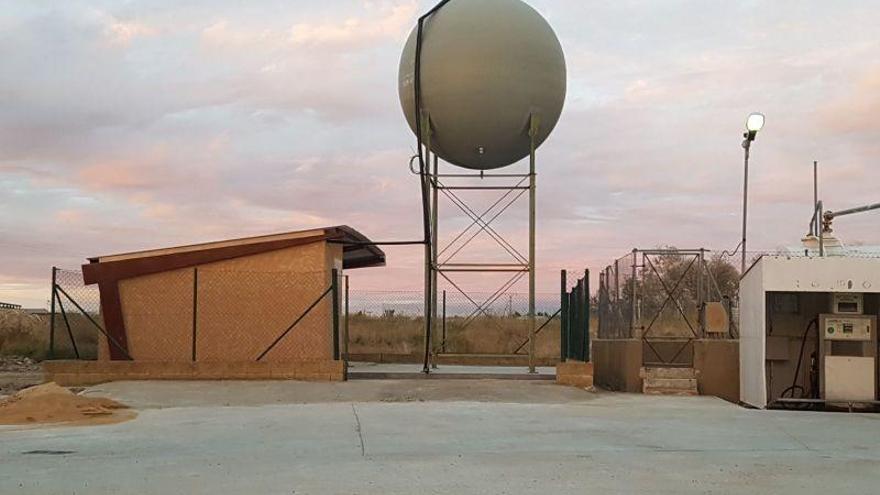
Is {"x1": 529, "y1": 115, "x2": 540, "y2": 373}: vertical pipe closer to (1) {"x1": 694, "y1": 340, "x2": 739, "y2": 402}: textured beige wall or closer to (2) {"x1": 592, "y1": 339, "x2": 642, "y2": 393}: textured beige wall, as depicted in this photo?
(2) {"x1": 592, "y1": 339, "x2": 642, "y2": 393}: textured beige wall

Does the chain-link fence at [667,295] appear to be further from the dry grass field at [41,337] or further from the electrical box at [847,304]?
the dry grass field at [41,337]

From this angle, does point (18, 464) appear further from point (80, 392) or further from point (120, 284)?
point (120, 284)

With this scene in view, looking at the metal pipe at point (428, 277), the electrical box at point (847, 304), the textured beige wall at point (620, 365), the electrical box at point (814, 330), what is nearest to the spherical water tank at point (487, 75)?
the metal pipe at point (428, 277)

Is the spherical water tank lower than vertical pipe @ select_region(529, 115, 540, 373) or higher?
higher

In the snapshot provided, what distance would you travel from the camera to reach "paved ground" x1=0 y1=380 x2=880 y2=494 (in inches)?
291

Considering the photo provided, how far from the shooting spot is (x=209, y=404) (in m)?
13.3

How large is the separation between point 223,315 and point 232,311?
7.7 inches

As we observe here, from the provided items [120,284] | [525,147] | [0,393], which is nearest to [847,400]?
[525,147]

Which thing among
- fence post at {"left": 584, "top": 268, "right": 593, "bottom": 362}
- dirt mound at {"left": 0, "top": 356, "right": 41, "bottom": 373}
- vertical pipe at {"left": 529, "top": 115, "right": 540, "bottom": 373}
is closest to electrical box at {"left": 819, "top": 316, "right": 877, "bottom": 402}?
fence post at {"left": 584, "top": 268, "right": 593, "bottom": 362}

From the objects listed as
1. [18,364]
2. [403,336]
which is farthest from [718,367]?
[18,364]

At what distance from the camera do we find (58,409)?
1193cm

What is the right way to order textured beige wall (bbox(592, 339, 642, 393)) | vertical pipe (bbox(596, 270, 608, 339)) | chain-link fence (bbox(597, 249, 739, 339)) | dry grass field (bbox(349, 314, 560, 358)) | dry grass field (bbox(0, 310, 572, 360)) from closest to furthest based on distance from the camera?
textured beige wall (bbox(592, 339, 642, 393))
chain-link fence (bbox(597, 249, 739, 339))
vertical pipe (bbox(596, 270, 608, 339))
dry grass field (bbox(0, 310, 572, 360))
dry grass field (bbox(349, 314, 560, 358))

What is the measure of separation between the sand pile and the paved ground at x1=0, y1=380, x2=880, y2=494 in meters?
0.49

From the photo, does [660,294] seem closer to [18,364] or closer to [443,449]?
[443,449]
